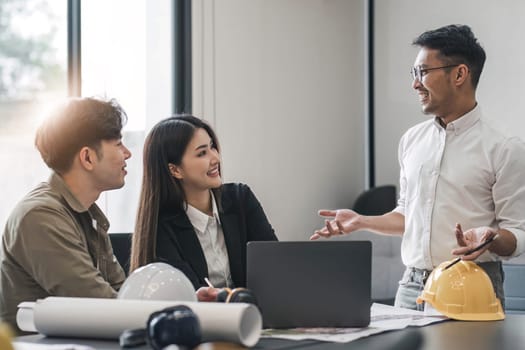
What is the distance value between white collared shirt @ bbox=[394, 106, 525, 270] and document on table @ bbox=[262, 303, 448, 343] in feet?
1.65

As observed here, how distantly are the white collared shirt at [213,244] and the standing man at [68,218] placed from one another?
31 centimetres

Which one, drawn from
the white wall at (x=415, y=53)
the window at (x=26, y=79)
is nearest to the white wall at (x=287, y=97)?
the white wall at (x=415, y=53)

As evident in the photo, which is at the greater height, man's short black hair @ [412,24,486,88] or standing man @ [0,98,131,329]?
man's short black hair @ [412,24,486,88]

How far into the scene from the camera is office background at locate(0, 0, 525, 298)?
4145 mm

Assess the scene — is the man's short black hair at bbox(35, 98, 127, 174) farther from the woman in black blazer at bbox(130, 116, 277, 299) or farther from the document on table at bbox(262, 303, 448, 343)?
the document on table at bbox(262, 303, 448, 343)

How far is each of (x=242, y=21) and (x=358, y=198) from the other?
1351mm

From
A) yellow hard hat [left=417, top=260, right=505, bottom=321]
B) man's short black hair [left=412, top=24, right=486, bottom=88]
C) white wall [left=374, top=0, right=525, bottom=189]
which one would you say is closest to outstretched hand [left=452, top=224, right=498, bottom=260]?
yellow hard hat [left=417, top=260, right=505, bottom=321]

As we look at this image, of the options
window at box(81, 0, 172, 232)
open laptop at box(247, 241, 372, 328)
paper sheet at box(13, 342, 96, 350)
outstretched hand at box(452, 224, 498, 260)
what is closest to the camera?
paper sheet at box(13, 342, 96, 350)

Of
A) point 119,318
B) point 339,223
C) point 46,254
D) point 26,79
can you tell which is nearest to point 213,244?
point 339,223

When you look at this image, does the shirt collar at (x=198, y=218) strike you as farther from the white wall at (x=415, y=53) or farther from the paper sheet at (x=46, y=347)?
the white wall at (x=415, y=53)

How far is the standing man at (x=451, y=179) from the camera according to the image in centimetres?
285

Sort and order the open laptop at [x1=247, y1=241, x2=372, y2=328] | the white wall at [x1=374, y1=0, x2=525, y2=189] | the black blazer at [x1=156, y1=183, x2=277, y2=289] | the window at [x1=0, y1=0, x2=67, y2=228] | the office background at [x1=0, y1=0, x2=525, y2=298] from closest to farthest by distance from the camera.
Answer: the open laptop at [x1=247, y1=241, x2=372, y2=328] < the black blazer at [x1=156, y1=183, x2=277, y2=289] < the window at [x1=0, y1=0, x2=67, y2=228] < the office background at [x1=0, y1=0, x2=525, y2=298] < the white wall at [x1=374, y1=0, x2=525, y2=189]

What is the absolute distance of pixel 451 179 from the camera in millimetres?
2945

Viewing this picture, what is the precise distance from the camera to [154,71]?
4.76 metres
